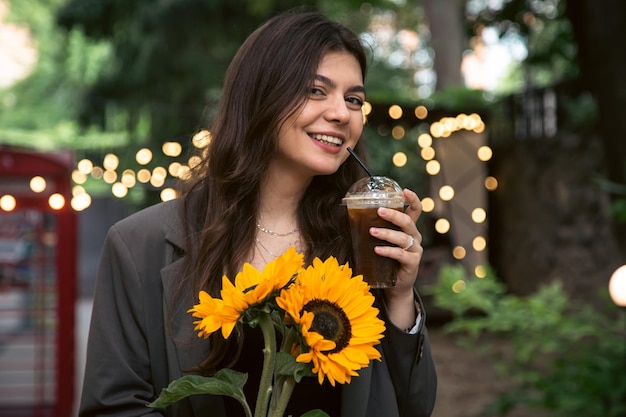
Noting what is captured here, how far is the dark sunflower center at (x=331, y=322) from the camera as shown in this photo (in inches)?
59.0

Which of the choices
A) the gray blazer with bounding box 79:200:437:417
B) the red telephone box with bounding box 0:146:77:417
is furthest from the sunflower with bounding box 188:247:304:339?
the red telephone box with bounding box 0:146:77:417

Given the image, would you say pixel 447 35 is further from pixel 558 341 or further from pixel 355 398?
pixel 355 398

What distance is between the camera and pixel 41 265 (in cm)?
704

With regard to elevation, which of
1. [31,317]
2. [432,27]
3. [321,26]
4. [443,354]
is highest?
[432,27]

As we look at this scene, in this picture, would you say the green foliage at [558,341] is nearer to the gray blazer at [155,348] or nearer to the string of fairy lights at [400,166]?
the gray blazer at [155,348]

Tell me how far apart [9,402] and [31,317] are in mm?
811

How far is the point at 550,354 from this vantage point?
891 centimetres

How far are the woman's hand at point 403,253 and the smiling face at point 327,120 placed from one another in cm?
22

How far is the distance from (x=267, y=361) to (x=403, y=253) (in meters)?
0.52

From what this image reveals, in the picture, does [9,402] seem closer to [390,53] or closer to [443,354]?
[443,354]

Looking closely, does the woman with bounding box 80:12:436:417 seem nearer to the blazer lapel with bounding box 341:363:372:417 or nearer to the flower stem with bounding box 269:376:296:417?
the blazer lapel with bounding box 341:363:372:417

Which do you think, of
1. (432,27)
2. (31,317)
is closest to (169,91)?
(432,27)

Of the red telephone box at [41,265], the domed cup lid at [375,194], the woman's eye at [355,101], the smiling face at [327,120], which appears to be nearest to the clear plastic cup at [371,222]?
the domed cup lid at [375,194]

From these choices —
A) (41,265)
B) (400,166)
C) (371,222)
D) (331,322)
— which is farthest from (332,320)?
(400,166)
